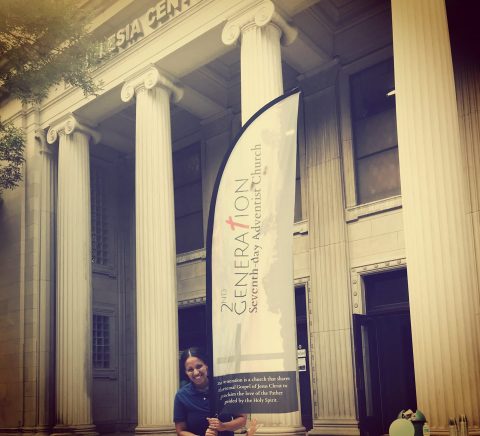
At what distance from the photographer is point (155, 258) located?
1434cm

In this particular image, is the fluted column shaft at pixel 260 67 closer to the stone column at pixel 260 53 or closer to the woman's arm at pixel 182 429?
the stone column at pixel 260 53

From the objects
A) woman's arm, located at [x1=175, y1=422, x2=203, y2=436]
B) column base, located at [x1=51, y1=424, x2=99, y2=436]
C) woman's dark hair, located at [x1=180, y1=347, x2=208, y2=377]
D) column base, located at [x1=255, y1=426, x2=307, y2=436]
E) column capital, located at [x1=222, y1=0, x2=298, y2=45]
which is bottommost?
column base, located at [x1=51, y1=424, x2=99, y2=436]

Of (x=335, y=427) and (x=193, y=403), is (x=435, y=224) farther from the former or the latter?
(x=335, y=427)

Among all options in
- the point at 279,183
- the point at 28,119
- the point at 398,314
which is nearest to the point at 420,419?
the point at 279,183

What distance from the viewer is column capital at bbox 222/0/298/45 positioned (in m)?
12.8

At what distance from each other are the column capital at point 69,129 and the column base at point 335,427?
30.9 feet

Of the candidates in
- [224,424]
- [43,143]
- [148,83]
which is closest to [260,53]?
[148,83]

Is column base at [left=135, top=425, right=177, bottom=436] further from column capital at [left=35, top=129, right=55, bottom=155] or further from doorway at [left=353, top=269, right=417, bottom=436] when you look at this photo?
column capital at [left=35, top=129, right=55, bottom=155]

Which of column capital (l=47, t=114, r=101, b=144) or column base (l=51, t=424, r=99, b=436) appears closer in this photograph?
column base (l=51, t=424, r=99, b=436)

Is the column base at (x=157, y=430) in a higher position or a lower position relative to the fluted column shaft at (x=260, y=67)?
lower

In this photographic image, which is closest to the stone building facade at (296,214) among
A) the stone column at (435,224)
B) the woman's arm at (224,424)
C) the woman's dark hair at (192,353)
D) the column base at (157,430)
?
the stone column at (435,224)

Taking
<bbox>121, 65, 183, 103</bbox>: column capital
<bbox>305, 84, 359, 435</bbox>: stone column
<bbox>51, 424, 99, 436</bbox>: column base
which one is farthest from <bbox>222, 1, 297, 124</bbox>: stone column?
<bbox>51, 424, 99, 436</bbox>: column base

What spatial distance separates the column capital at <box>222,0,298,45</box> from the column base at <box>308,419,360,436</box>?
26.2 feet

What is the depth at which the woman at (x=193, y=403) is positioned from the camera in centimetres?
680
